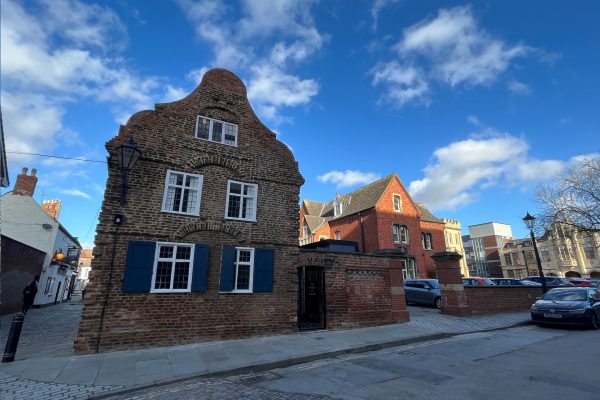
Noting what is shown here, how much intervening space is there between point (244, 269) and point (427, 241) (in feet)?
92.1

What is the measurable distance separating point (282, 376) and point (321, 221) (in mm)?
31659

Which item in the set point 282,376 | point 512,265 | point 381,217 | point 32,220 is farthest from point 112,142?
point 512,265

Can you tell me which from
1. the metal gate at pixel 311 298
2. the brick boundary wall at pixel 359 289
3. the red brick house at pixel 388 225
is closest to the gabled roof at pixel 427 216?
the red brick house at pixel 388 225

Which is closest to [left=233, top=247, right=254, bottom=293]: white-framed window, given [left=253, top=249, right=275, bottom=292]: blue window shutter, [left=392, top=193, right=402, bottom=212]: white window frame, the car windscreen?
[left=253, top=249, right=275, bottom=292]: blue window shutter

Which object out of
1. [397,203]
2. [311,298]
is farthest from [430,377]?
[397,203]

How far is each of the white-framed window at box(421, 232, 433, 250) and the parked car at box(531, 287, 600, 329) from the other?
19.8 meters

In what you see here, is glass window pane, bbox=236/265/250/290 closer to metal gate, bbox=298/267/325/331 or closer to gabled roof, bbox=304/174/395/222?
metal gate, bbox=298/267/325/331

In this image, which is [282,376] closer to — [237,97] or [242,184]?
[242,184]

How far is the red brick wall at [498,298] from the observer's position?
15766 mm

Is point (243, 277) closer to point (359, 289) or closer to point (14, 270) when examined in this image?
point (359, 289)

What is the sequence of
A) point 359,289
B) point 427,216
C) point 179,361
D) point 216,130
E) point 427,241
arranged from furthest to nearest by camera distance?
point 427,216 → point 427,241 → point 359,289 → point 216,130 → point 179,361

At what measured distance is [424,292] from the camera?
19359mm

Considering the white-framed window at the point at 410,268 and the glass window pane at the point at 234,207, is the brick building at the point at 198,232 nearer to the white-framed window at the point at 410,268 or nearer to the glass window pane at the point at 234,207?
the glass window pane at the point at 234,207

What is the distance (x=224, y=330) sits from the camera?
10422mm
